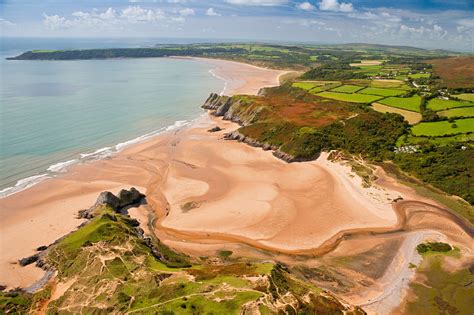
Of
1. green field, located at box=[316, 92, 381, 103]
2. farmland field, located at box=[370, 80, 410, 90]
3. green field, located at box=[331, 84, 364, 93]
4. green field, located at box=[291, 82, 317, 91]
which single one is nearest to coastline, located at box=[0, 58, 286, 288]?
green field, located at box=[316, 92, 381, 103]

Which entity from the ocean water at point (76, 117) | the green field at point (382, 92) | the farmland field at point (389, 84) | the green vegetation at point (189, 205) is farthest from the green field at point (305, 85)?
the green vegetation at point (189, 205)

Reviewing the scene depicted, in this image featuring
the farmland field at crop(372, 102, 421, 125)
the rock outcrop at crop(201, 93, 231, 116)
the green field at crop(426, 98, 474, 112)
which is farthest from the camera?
the rock outcrop at crop(201, 93, 231, 116)

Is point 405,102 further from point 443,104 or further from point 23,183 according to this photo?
point 23,183

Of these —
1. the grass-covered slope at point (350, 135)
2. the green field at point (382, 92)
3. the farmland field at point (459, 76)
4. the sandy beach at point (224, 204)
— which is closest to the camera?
the sandy beach at point (224, 204)

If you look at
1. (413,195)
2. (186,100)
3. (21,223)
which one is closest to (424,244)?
(413,195)

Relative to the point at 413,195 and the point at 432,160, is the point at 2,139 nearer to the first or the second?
the point at 413,195

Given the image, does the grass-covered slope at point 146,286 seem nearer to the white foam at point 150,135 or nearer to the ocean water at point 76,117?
the ocean water at point 76,117

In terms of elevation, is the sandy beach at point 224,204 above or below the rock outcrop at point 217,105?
below

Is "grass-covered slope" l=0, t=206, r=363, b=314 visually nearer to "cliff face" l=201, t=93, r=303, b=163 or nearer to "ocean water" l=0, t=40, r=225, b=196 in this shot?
"ocean water" l=0, t=40, r=225, b=196
